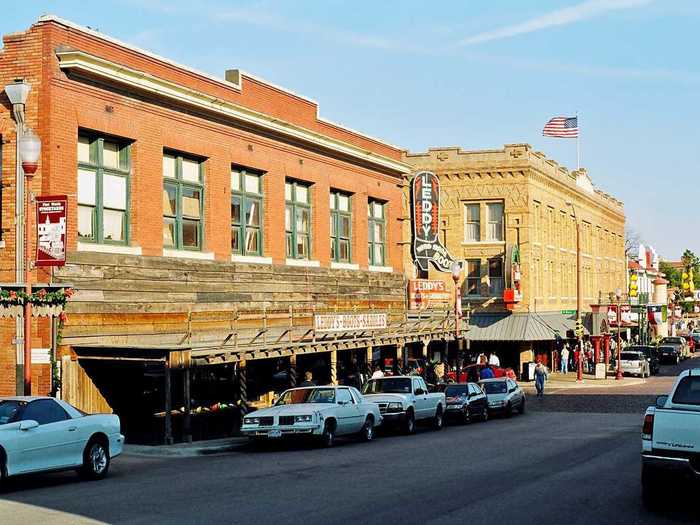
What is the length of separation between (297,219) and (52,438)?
805 inches

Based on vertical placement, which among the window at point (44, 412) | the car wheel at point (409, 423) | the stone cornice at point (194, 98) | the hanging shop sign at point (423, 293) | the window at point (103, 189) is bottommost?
the car wheel at point (409, 423)

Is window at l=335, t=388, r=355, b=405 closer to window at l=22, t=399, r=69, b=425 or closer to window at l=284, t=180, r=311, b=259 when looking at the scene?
window at l=22, t=399, r=69, b=425

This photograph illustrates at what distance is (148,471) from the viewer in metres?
19.1

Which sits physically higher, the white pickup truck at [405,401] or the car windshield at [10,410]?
the car windshield at [10,410]

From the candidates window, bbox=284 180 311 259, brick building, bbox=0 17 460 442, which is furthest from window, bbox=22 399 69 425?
window, bbox=284 180 311 259

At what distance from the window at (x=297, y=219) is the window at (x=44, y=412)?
18.8m

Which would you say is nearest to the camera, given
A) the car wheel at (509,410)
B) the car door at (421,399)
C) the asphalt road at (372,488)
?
the asphalt road at (372,488)

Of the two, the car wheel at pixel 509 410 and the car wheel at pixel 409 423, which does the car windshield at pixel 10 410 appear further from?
the car wheel at pixel 509 410

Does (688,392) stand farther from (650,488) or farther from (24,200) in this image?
(24,200)

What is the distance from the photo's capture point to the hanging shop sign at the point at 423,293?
145 ft

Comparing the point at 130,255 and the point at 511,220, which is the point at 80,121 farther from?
the point at 511,220

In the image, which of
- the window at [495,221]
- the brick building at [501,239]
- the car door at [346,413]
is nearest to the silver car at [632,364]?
the brick building at [501,239]

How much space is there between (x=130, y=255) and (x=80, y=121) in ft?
12.4

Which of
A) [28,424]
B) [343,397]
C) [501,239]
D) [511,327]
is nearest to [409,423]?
[343,397]
